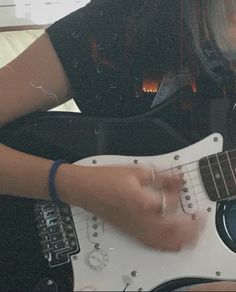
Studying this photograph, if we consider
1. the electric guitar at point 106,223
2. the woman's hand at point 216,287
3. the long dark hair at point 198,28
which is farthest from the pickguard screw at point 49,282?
the long dark hair at point 198,28

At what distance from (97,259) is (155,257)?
0.06 meters

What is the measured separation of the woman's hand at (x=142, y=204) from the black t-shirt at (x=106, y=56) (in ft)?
0.30

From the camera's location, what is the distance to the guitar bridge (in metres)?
0.57

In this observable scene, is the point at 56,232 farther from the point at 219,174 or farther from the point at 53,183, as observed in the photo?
the point at 219,174

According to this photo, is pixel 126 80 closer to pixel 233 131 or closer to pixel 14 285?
pixel 233 131

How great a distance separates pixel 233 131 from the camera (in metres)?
0.56

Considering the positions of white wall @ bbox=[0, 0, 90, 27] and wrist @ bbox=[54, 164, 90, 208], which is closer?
wrist @ bbox=[54, 164, 90, 208]

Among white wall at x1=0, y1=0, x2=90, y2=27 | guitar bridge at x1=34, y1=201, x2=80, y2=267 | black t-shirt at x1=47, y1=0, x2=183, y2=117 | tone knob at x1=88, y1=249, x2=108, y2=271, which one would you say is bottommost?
tone knob at x1=88, y1=249, x2=108, y2=271

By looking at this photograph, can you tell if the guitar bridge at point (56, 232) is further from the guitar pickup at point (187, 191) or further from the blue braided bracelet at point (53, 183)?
the guitar pickup at point (187, 191)

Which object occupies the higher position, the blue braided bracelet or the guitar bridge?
the blue braided bracelet

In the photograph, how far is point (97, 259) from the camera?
554 mm

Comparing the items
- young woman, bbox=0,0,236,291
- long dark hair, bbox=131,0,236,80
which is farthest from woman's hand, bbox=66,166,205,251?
long dark hair, bbox=131,0,236,80

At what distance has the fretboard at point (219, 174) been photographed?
0.54 m

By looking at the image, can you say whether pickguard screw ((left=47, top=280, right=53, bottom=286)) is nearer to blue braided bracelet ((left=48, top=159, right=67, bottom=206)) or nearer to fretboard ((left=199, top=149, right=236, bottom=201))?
blue braided bracelet ((left=48, top=159, right=67, bottom=206))
